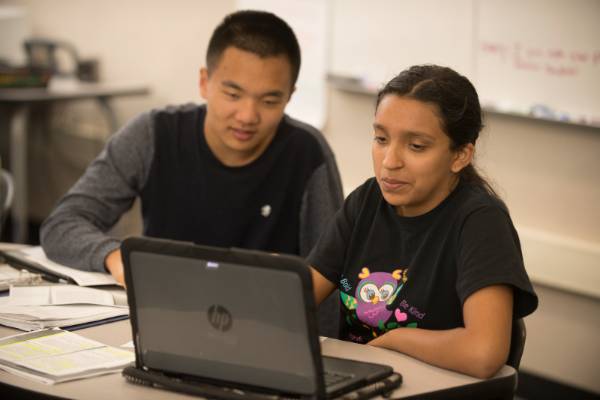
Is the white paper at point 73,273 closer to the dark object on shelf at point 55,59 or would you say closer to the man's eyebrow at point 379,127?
the man's eyebrow at point 379,127

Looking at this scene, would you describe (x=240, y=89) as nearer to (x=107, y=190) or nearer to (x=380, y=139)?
(x=107, y=190)

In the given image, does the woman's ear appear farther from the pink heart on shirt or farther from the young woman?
the pink heart on shirt

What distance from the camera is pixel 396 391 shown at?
1.39 m

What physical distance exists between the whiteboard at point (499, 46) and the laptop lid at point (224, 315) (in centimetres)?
181

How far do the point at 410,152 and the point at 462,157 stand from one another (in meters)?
0.12

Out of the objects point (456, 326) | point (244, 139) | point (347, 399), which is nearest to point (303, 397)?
point (347, 399)

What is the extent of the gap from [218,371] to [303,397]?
5.6 inches

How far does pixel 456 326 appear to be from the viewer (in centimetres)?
164

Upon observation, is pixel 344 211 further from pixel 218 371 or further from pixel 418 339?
pixel 218 371

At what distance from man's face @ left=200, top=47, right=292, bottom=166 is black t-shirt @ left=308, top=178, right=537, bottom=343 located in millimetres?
425

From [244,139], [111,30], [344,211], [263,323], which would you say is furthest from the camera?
[111,30]

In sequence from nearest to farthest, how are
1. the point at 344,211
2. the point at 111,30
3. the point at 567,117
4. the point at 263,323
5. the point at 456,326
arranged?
the point at 263,323, the point at 456,326, the point at 344,211, the point at 567,117, the point at 111,30

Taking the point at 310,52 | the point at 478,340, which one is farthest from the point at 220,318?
the point at 310,52

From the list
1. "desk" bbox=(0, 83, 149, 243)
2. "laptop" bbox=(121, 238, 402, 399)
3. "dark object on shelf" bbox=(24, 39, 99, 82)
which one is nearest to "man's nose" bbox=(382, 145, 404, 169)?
"laptop" bbox=(121, 238, 402, 399)
